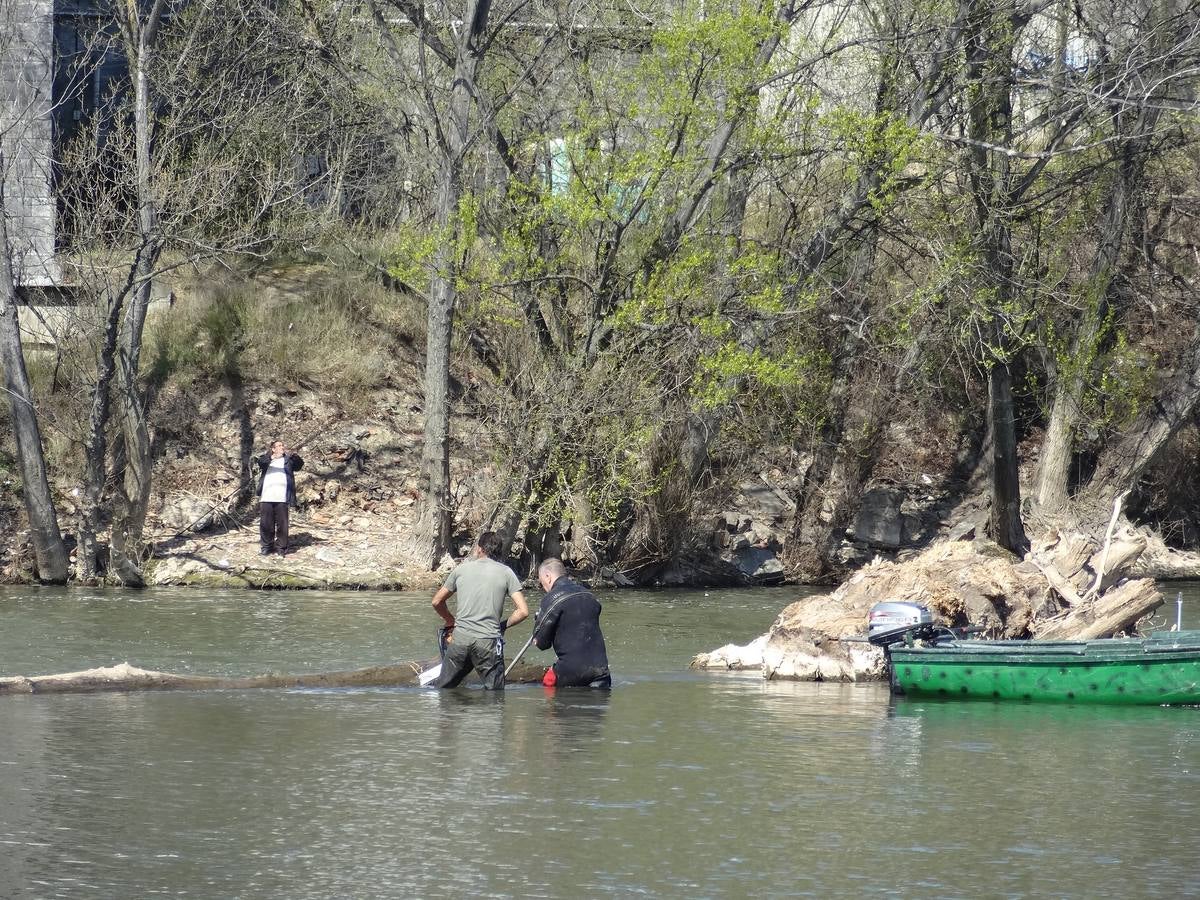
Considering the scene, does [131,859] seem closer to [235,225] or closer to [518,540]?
[518,540]

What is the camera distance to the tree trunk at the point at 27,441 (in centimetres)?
2644

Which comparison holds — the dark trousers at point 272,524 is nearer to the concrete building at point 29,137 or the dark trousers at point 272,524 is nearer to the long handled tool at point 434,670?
the concrete building at point 29,137

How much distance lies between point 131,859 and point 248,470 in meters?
22.0

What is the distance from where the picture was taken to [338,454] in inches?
1252

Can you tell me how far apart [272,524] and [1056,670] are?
15446 mm

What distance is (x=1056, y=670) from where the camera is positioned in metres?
16.3

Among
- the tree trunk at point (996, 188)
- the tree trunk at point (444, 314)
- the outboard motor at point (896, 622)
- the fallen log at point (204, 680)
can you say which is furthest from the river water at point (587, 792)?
the tree trunk at point (996, 188)

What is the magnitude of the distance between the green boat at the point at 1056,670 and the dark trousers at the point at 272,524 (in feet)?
45.7

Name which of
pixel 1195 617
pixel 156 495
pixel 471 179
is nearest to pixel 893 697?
pixel 1195 617

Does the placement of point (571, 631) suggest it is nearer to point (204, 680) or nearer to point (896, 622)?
point (896, 622)

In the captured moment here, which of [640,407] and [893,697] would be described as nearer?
[893,697]

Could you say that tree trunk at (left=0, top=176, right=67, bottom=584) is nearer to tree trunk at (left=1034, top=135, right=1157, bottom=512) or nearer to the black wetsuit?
the black wetsuit

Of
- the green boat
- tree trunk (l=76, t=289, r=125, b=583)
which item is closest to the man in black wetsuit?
the green boat

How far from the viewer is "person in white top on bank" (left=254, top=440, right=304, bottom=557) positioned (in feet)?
92.2
